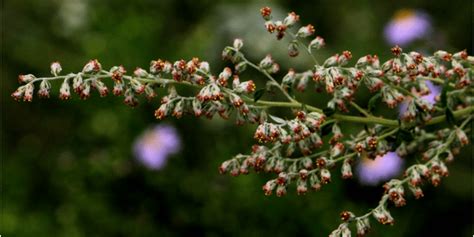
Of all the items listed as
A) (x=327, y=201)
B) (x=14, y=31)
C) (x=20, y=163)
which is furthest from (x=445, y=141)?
(x=14, y=31)

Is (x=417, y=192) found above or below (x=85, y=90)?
below

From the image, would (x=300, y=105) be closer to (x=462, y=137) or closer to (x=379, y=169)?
(x=462, y=137)

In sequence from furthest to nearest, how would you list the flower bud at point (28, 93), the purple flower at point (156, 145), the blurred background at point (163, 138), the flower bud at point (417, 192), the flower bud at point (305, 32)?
1. the purple flower at point (156, 145)
2. the blurred background at point (163, 138)
3. the flower bud at point (305, 32)
4. the flower bud at point (417, 192)
5. the flower bud at point (28, 93)

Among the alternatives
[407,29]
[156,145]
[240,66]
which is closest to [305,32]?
[240,66]

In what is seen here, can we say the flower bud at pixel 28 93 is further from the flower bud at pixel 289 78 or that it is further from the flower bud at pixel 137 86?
the flower bud at pixel 289 78

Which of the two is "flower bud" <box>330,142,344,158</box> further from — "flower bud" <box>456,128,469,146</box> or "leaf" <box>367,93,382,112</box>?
"flower bud" <box>456,128,469,146</box>

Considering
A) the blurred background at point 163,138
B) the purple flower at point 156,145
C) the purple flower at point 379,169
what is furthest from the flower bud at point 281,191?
the purple flower at point 156,145
